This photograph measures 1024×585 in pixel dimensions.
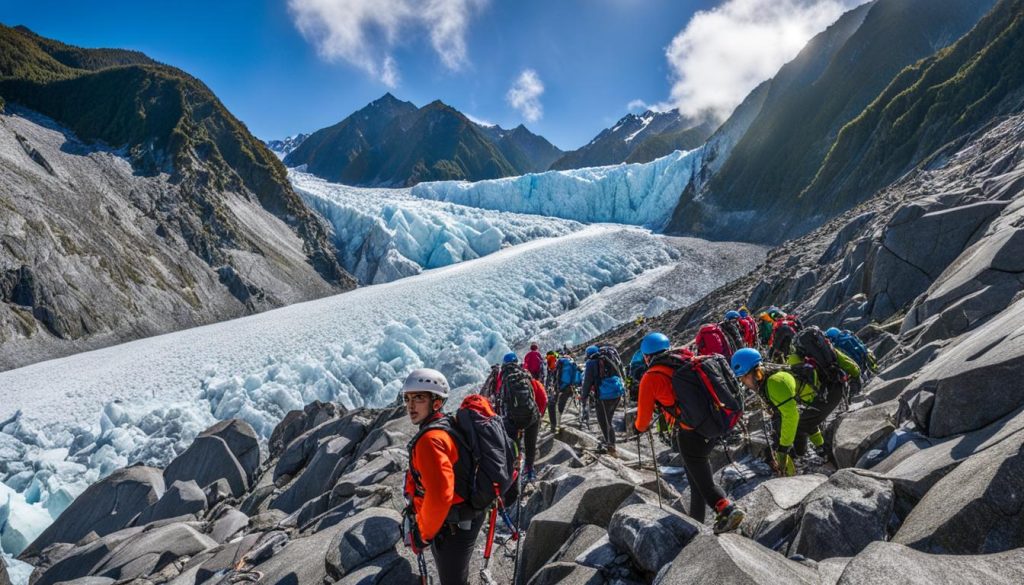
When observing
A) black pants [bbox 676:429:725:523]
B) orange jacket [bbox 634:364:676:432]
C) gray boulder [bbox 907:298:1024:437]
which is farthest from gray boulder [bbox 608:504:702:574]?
gray boulder [bbox 907:298:1024:437]

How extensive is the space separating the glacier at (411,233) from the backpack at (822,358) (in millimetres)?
63417

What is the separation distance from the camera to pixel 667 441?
8.21 m

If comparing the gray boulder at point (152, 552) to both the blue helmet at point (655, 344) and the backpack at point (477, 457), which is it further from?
the blue helmet at point (655, 344)

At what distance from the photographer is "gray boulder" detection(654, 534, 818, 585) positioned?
9.05ft

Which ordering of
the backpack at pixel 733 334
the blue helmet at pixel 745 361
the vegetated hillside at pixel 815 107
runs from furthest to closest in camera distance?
the vegetated hillside at pixel 815 107
the backpack at pixel 733 334
the blue helmet at pixel 745 361

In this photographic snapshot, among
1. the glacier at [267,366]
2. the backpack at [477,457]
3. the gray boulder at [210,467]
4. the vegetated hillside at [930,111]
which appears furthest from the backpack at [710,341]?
the vegetated hillside at [930,111]

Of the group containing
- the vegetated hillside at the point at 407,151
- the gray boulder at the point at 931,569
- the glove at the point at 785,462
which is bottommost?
the glove at the point at 785,462

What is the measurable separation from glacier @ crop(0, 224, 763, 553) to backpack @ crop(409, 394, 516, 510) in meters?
18.4

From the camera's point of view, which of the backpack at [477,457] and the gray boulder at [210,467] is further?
the gray boulder at [210,467]

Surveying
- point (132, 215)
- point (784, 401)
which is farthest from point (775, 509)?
point (132, 215)

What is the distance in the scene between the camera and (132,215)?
49312mm

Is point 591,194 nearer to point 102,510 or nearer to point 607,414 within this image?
point 102,510

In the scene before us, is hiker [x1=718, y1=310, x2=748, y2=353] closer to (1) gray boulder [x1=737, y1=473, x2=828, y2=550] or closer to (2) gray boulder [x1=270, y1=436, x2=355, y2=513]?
(1) gray boulder [x1=737, y1=473, x2=828, y2=550]

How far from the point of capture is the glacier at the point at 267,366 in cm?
1936
